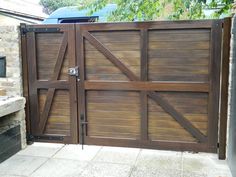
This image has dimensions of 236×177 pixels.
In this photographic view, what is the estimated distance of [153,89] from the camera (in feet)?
14.0

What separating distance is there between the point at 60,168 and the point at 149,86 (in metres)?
1.67

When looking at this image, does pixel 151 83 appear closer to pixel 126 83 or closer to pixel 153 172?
pixel 126 83

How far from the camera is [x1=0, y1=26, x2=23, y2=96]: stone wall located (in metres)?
4.50

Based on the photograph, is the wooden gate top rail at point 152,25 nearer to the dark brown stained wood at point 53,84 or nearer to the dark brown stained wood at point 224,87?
the dark brown stained wood at point 224,87

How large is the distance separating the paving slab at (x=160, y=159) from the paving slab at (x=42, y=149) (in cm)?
131

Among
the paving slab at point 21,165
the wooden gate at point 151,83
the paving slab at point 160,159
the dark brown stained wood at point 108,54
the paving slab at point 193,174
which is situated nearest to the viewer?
the paving slab at point 193,174

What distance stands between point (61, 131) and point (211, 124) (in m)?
2.29

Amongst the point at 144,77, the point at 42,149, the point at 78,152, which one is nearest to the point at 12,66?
the point at 42,149

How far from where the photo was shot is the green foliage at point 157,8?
4.96 metres

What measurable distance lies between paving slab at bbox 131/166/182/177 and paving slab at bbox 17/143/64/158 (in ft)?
4.38

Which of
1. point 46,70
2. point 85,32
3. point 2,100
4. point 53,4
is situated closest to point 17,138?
point 2,100

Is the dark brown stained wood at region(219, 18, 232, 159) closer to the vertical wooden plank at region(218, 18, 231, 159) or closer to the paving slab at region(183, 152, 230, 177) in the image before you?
the vertical wooden plank at region(218, 18, 231, 159)

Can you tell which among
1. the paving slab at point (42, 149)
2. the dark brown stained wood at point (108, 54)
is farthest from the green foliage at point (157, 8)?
the paving slab at point (42, 149)

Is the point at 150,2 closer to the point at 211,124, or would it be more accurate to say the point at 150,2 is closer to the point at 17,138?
the point at 211,124
